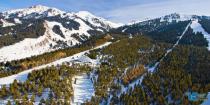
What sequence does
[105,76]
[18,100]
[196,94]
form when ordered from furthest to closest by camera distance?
1. [105,76]
2. [196,94]
3. [18,100]

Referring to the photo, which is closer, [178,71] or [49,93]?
[49,93]

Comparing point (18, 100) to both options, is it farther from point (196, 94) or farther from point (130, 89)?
point (196, 94)

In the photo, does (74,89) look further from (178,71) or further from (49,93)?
(178,71)

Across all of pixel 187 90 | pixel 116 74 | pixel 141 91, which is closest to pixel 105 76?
pixel 116 74

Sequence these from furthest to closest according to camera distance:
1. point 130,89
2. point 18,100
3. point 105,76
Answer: point 105,76
point 130,89
point 18,100


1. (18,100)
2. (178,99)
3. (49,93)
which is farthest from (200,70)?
(18,100)

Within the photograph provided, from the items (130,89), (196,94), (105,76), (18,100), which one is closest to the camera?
(18,100)

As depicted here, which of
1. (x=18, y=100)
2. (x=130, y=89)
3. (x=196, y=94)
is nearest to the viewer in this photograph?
(x=18, y=100)
